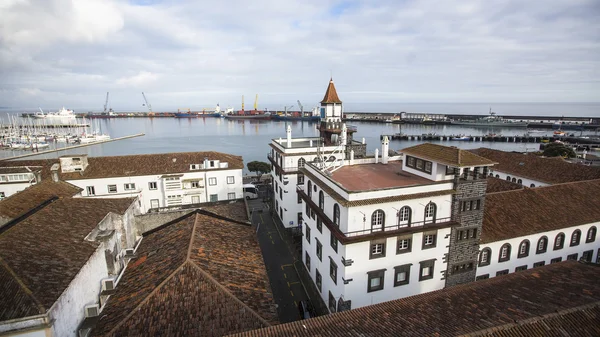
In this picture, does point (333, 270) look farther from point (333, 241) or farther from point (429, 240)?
point (429, 240)

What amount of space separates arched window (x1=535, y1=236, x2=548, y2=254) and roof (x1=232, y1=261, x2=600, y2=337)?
892 centimetres

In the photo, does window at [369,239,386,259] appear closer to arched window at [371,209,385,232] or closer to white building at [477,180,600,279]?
arched window at [371,209,385,232]

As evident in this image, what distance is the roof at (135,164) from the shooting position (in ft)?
126

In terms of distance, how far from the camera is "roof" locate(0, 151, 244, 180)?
38.4m

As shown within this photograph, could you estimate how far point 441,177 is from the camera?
2256cm

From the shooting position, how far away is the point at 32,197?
87.0 feet

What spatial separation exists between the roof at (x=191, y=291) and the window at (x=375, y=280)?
698 centimetres

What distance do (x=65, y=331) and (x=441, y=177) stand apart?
76.0ft

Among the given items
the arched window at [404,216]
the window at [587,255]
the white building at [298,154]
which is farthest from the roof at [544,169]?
the arched window at [404,216]

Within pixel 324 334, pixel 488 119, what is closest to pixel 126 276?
pixel 324 334

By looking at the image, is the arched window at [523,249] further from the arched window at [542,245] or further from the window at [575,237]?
the window at [575,237]

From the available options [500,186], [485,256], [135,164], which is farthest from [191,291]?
[500,186]

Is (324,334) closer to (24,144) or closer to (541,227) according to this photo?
(541,227)

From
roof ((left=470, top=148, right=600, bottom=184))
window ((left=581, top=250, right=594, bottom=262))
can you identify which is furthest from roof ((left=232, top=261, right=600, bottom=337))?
roof ((left=470, top=148, right=600, bottom=184))
